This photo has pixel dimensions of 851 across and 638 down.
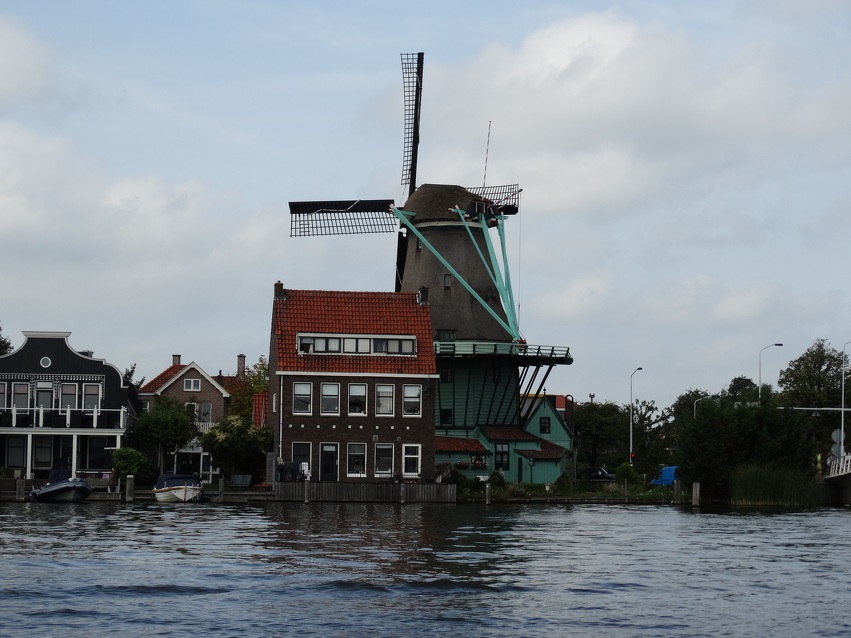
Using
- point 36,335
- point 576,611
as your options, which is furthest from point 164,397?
point 576,611

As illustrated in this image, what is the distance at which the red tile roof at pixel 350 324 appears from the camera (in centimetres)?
6838

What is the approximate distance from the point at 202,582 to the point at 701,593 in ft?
37.7

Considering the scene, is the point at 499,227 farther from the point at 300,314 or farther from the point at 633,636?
the point at 633,636

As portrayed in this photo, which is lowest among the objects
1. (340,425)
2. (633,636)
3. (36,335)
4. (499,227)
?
(633,636)

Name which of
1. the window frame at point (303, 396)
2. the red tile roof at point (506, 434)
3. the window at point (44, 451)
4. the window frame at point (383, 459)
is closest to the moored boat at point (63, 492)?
the window frame at point (303, 396)

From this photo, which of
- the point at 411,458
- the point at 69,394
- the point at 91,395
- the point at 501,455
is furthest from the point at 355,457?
the point at 69,394

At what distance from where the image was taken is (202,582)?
29938 millimetres

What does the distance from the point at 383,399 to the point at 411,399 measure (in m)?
1.51

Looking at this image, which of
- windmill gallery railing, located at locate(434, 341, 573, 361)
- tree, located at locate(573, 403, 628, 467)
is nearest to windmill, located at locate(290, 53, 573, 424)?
windmill gallery railing, located at locate(434, 341, 573, 361)

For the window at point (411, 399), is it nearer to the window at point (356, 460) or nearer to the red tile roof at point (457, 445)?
the window at point (356, 460)

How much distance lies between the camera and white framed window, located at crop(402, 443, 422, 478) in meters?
68.3

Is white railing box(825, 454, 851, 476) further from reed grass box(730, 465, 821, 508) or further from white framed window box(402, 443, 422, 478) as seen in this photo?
white framed window box(402, 443, 422, 478)

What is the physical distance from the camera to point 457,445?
240ft

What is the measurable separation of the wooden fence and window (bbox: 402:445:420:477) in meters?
4.51
